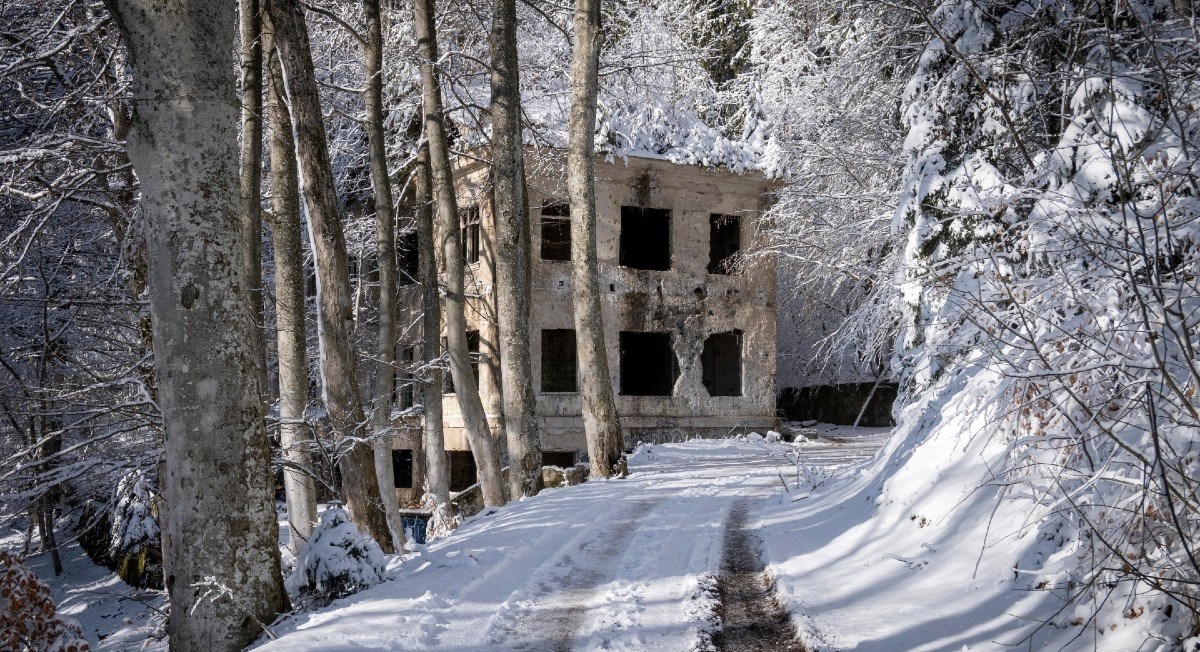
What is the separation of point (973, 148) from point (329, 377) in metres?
7.82

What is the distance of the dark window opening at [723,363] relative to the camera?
24.6 m

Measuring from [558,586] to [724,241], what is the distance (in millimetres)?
21723

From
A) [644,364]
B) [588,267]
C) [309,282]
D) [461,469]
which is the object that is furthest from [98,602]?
[644,364]

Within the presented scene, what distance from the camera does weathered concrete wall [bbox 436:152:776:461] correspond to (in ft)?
72.4

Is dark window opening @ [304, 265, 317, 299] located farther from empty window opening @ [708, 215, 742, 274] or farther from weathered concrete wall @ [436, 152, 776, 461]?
empty window opening @ [708, 215, 742, 274]

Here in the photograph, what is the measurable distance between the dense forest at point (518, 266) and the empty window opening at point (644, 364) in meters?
6.01

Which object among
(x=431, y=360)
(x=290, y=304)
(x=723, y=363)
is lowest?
(x=723, y=363)

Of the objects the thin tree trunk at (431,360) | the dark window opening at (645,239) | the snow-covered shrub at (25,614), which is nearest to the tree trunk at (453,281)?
the thin tree trunk at (431,360)

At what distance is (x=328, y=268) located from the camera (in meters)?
10.3

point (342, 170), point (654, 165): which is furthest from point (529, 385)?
point (342, 170)

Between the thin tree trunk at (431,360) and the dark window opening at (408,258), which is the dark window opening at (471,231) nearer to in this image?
the dark window opening at (408,258)

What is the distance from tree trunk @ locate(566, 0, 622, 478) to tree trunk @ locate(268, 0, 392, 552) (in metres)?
3.61

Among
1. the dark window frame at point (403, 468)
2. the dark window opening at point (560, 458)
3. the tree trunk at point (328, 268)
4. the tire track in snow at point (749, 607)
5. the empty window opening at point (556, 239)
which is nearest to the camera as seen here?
the tire track in snow at point (749, 607)

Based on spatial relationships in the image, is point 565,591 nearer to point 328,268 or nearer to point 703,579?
point 703,579
